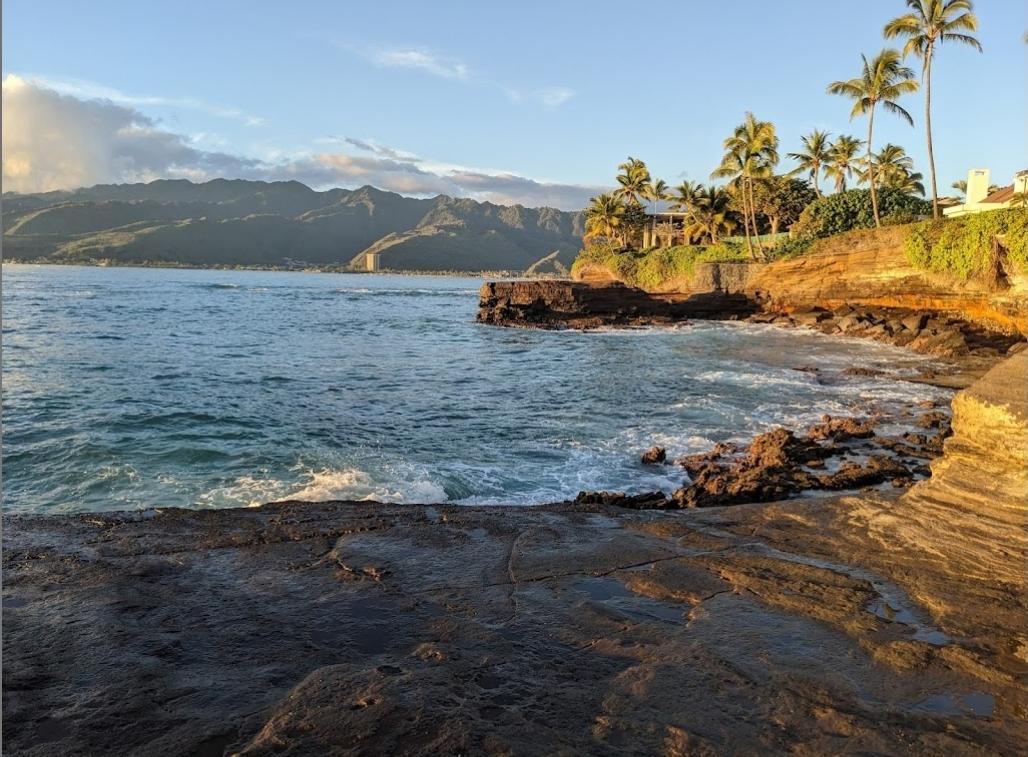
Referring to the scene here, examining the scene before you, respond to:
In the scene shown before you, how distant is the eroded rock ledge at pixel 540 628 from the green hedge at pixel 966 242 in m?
26.8

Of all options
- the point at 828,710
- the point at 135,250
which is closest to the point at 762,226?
the point at 828,710

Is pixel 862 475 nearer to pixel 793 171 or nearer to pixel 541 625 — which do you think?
pixel 541 625

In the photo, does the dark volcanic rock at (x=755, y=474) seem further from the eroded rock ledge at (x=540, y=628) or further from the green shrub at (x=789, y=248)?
the green shrub at (x=789, y=248)

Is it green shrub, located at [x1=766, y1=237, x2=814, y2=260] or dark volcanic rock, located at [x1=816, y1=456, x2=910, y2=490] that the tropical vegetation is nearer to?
green shrub, located at [x1=766, y1=237, x2=814, y2=260]

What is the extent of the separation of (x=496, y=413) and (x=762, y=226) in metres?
62.3

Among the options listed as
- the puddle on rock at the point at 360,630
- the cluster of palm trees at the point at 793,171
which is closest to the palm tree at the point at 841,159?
the cluster of palm trees at the point at 793,171

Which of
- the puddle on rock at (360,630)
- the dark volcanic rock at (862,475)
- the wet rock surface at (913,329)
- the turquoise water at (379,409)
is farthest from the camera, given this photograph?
the wet rock surface at (913,329)

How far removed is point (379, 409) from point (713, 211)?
→ 56654 mm

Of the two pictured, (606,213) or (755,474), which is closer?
(755,474)

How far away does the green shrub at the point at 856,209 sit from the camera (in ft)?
161

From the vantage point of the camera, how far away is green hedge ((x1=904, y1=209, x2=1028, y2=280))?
28.3 meters

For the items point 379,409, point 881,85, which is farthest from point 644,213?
point 379,409

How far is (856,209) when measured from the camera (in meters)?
50.0

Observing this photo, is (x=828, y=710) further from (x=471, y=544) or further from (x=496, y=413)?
(x=496, y=413)
